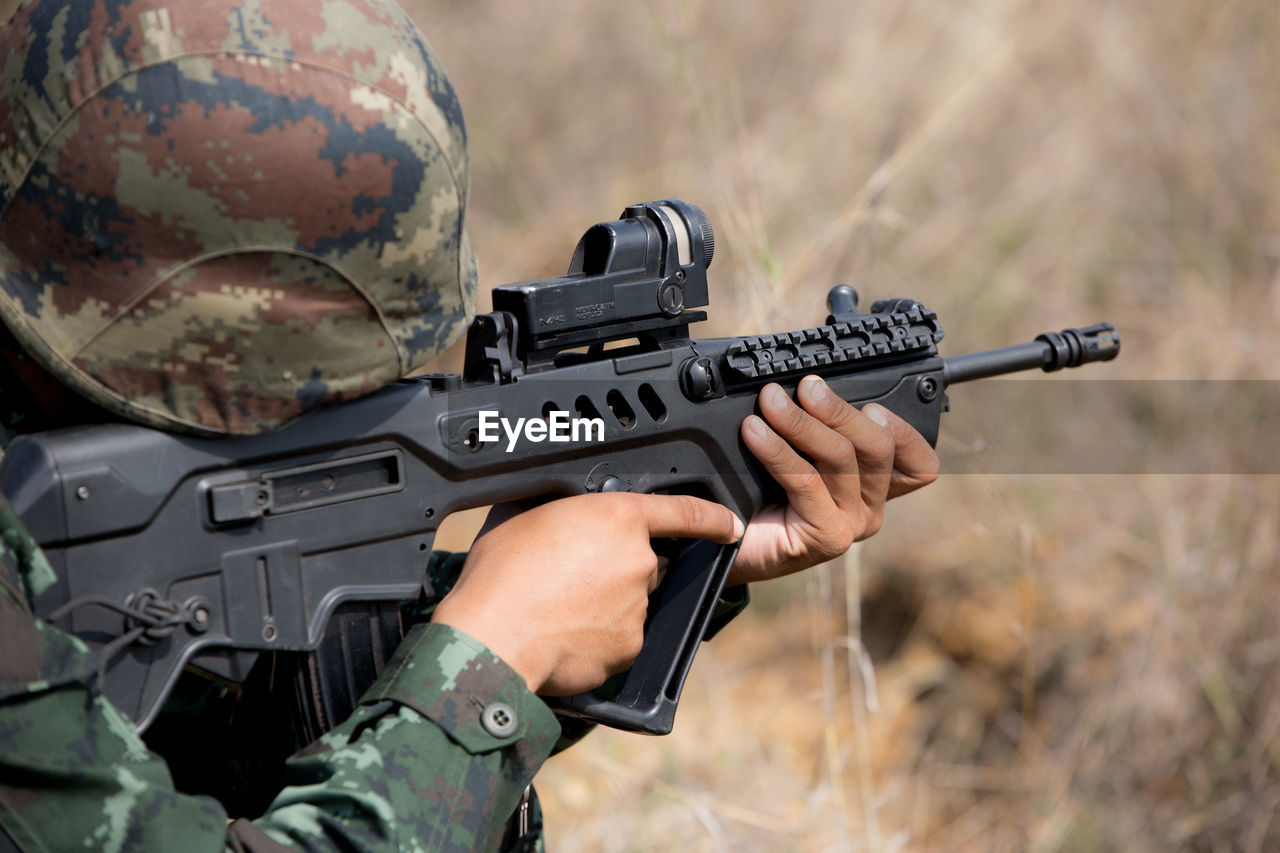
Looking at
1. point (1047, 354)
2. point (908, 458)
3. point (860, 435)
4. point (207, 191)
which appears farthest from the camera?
point (1047, 354)

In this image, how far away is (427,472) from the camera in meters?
1.61

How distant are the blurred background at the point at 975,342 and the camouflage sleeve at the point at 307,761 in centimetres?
111

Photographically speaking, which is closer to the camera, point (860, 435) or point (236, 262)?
point (236, 262)

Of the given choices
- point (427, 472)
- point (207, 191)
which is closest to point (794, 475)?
point (427, 472)

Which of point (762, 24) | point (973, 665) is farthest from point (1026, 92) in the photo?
point (973, 665)

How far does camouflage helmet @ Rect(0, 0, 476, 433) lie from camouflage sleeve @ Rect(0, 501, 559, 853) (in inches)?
10.3

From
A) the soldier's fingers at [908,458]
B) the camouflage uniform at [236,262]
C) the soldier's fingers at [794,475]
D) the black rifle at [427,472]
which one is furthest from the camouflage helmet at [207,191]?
the soldier's fingers at [908,458]

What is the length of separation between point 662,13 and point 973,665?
3536mm

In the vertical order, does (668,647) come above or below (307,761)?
above

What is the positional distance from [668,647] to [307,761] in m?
0.76

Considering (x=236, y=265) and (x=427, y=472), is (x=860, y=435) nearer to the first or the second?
(x=427, y=472)

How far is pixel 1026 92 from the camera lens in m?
5.93

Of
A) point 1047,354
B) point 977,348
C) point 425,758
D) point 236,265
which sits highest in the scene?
point 977,348

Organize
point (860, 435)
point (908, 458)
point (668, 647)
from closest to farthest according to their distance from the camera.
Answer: point (668, 647) → point (860, 435) → point (908, 458)
